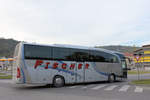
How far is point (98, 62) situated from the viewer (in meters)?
17.2

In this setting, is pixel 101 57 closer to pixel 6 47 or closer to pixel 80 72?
pixel 80 72

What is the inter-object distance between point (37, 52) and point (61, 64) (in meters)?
2.36

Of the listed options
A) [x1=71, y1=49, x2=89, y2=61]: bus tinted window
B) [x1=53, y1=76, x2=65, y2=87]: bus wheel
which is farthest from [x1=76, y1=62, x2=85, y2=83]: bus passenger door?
→ [x1=53, y1=76, x2=65, y2=87]: bus wheel

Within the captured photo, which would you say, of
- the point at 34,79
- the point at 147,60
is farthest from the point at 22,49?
the point at 147,60

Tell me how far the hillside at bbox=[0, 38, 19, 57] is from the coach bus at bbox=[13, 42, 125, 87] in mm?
90214

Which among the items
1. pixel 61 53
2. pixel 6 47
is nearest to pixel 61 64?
pixel 61 53

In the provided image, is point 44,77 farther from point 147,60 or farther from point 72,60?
point 147,60

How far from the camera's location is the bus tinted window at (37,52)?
13.2 m

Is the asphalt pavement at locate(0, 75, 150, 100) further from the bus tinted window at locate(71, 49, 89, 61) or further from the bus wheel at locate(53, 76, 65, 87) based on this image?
the bus tinted window at locate(71, 49, 89, 61)

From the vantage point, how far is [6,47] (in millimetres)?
105188

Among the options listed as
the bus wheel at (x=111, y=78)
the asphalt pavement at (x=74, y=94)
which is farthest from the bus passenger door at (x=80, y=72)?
the bus wheel at (x=111, y=78)

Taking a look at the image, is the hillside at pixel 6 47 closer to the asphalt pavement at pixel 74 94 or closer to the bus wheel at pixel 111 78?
the bus wheel at pixel 111 78

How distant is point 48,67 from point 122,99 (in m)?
6.83

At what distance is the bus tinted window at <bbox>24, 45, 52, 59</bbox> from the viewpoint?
13.2 meters
